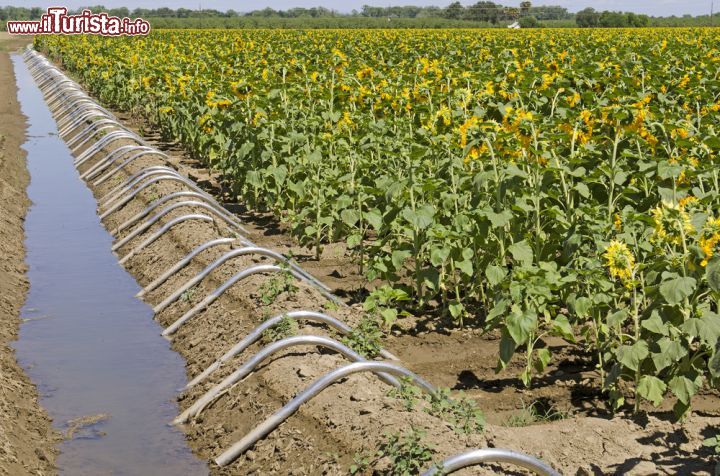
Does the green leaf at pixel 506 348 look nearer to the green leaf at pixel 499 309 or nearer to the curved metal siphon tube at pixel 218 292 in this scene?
the green leaf at pixel 499 309

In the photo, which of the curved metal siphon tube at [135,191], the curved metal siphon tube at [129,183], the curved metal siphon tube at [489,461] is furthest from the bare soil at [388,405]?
the curved metal siphon tube at [129,183]

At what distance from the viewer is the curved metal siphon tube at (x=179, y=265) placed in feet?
30.2

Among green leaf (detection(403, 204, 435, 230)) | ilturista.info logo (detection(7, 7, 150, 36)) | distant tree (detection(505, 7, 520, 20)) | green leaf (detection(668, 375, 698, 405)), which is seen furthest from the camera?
distant tree (detection(505, 7, 520, 20))

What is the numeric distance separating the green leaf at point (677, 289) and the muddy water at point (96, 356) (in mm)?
2713

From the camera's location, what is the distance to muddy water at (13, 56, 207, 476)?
6.20 metres

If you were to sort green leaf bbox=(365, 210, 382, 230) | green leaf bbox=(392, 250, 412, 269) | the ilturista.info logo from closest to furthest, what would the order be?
green leaf bbox=(392, 250, 412, 269) → green leaf bbox=(365, 210, 382, 230) → the ilturista.info logo

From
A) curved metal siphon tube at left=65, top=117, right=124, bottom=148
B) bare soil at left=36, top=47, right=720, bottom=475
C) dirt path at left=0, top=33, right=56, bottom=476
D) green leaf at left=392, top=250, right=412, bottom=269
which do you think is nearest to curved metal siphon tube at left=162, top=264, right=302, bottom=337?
bare soil at left=36, top=47, right=720, bottom=475

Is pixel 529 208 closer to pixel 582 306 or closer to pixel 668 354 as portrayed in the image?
pixel 582 306

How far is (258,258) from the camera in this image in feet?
30.1

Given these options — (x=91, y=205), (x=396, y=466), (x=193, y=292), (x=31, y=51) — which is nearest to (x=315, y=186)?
(x=193, y=292)

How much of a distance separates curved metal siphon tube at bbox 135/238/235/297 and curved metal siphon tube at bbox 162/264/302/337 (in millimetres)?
821

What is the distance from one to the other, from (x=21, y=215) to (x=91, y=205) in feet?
3.29

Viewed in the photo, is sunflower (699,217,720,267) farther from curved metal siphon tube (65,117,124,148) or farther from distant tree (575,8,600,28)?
distant tree (575,8,600,28)

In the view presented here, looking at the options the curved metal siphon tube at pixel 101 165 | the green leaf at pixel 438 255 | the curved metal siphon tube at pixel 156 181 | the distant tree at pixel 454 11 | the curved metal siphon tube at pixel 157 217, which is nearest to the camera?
the green leaf at pixel 438 255
